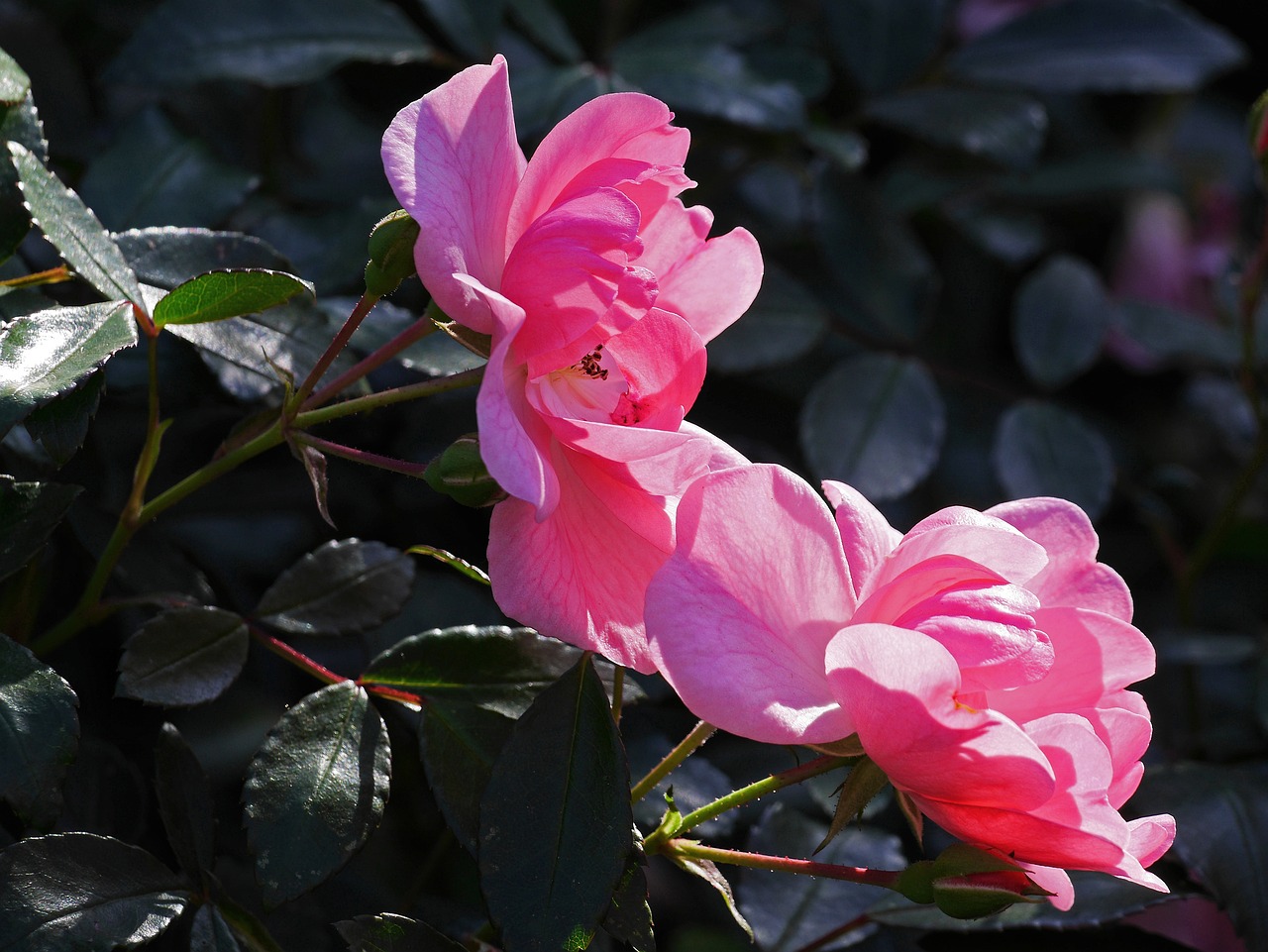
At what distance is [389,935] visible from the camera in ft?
1.52

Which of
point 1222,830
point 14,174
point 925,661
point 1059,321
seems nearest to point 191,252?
point 14,174

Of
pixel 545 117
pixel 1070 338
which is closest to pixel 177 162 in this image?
pixel 545 117

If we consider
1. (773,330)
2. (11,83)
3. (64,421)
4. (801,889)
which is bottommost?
(801,889)

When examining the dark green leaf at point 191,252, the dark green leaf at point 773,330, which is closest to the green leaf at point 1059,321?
the dark green leaf at point 773,330

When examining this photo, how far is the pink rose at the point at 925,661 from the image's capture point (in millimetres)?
419

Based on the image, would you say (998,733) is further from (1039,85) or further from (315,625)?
(1039,85)

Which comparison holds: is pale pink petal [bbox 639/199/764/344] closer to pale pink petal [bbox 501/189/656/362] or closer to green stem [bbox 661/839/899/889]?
pale pink petal [bbox 501/189/656/362]

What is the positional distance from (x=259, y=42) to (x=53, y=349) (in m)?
0.49

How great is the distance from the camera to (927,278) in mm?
1054

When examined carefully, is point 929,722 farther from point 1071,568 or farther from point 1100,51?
point 1100,51

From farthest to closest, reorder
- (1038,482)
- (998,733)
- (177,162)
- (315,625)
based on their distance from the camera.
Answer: (1038,482), (177,162), (315,625), (998,733)

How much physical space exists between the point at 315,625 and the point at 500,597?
0.19 m

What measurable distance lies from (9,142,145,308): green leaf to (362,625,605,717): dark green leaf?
8.0 inches

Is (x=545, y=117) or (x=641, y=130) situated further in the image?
(x=545, y=117)
